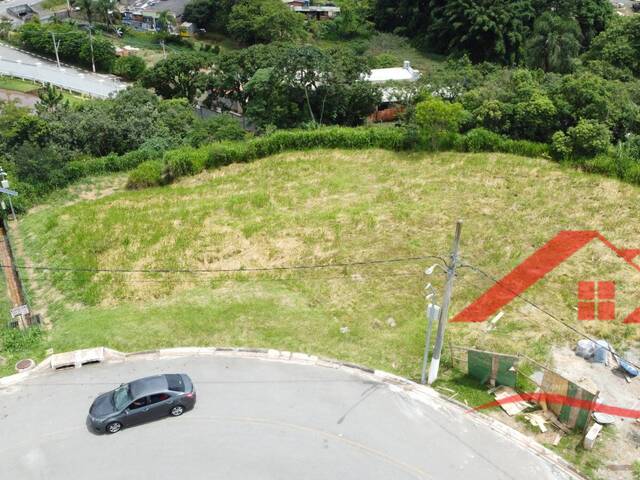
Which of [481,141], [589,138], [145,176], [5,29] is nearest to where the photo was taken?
[589,138]

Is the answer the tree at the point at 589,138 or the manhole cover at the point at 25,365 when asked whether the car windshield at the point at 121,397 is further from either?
the tree at the point at 589,138

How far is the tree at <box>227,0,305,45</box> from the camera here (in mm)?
70750

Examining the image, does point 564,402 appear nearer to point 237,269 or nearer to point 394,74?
point 237,269

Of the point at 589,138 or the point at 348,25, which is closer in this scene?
the point at 589,138

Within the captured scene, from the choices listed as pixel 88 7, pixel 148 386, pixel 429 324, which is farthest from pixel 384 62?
pixel 88 7

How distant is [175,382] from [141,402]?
3.56ft

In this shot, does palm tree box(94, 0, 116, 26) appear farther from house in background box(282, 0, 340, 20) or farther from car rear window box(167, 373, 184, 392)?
car rear window box(167, 373, 184, 392)

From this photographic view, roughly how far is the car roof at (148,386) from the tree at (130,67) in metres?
55.8

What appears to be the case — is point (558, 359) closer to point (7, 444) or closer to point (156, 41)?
point (7, 444)

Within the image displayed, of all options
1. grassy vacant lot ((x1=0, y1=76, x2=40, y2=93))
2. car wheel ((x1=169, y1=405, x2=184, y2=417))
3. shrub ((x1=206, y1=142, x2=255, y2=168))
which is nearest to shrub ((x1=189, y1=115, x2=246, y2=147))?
shrub ((x1=206, y1=142, x2=255, y2=168))

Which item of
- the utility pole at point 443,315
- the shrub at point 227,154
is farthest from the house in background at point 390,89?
the utility pole at point 443,315

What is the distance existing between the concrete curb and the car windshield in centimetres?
249

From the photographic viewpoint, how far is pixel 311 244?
25.9 metres

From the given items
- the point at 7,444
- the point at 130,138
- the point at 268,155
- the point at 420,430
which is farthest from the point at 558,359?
the point at 130,138
